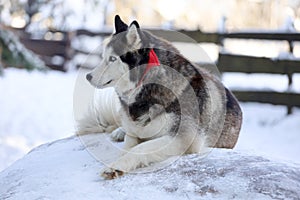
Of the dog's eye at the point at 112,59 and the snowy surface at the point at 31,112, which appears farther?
the snowy surface at the point at 31,112

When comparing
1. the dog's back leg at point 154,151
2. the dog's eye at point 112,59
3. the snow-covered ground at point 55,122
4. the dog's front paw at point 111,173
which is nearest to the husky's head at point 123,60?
the dog's eye at point 112,59

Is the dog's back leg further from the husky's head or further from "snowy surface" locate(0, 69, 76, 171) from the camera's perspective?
"snowy surface" locate(0, 69, 76, 171)

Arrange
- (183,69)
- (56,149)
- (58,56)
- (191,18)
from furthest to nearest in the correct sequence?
(191,18) < (58,56) < (56,149) < (183,69)

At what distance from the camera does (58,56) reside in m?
13.6

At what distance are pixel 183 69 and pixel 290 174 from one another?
732 mm

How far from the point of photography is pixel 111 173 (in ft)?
6.08

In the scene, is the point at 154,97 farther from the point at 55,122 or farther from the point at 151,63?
the point at 55,122

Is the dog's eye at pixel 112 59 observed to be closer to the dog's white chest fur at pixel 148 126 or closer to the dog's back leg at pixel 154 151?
the dog's white chest fur at pixel 148 126

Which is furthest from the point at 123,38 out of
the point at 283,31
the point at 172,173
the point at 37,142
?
the point at 283,31

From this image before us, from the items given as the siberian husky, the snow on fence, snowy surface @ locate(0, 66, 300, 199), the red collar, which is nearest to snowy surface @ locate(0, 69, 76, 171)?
snowy surface @ locate(0, 66, 300, 199)

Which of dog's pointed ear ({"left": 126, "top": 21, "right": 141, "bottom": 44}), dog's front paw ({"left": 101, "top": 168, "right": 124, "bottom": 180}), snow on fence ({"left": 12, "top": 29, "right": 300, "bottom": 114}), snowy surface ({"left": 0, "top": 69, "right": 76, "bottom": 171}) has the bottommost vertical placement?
snowy surface ({"left": 0, "top": 69, "right": 76, "bottom": 171})

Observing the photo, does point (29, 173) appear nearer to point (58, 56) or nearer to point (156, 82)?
point (156, 82)

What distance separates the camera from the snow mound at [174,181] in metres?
1.63

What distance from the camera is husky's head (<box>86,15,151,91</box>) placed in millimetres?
2062
